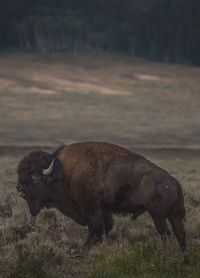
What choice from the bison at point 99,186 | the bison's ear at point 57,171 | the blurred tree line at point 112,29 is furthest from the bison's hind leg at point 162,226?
the blurred tree line at point 112,29

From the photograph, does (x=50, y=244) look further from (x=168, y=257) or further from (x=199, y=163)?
(x=199, y=163)

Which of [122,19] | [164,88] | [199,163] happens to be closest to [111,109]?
[164,88]

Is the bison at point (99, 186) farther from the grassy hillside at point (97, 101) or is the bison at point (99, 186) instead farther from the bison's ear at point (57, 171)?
the grassy hillside at point (97, 101)

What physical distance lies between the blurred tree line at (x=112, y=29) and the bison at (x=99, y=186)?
251 feet

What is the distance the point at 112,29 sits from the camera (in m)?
89.0

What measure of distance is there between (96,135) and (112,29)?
5099cm

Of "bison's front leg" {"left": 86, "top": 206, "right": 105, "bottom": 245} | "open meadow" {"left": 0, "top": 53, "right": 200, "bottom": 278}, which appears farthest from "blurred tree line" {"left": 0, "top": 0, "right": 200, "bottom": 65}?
"bison's front leg" {"left": 86, "top": 206, "right": 105, "bottom": 245}

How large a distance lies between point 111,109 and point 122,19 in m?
39.9

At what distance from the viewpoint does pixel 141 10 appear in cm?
9225

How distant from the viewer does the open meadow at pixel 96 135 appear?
742cm

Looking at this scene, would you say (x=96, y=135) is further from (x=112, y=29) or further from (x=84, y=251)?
(x=112, y=29)

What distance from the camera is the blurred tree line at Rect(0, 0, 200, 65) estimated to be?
279 ft

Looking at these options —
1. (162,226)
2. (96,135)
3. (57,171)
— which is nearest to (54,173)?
(57,171)

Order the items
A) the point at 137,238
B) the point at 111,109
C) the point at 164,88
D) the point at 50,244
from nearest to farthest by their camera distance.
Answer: the point at 50,244
the point at 137,238
the point at 111,109
the point at 164,88
